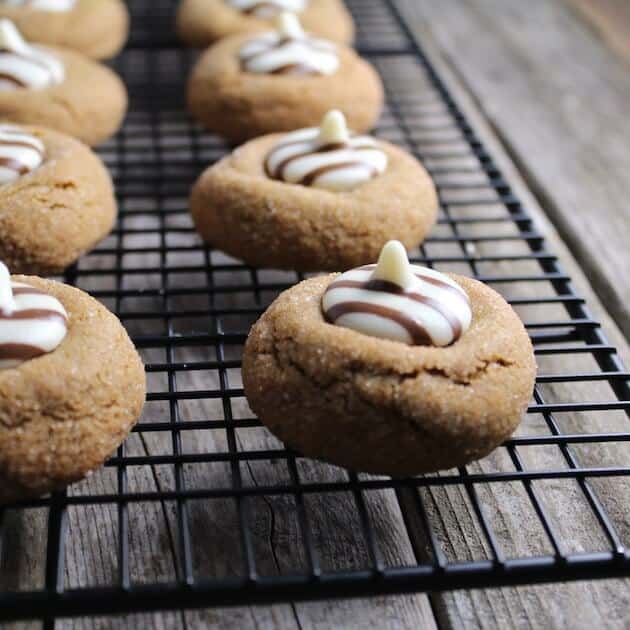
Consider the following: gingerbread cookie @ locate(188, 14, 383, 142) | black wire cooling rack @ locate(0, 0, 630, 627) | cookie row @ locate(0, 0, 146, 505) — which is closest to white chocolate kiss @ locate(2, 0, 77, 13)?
cookie row @ locate(0, 0, 146, 505)

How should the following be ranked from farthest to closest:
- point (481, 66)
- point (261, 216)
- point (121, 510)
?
point (481, 66) → point (261, 216) → point (121, 510)

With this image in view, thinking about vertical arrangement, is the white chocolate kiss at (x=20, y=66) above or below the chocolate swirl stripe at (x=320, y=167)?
below

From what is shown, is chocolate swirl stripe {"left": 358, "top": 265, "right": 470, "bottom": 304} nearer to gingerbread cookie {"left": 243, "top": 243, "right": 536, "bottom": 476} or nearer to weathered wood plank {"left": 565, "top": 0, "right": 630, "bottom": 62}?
gingerbread cookie {"left": 243, "top": 243, "right": 536, "bottom": 476}

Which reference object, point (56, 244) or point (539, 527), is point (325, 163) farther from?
point (539, 527)

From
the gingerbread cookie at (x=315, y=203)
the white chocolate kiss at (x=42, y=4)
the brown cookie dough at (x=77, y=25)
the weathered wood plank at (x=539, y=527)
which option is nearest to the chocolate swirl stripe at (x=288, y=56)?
the gingerbread cookie at (x=315, y=203)

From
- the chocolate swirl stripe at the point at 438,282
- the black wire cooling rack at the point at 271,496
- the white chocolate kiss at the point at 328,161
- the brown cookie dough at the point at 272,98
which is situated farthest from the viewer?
the brown cookie dough at the point at 272,98

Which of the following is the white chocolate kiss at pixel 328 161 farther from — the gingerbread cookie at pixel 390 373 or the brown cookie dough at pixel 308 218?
the gingerbread cookie at pixel 390 373

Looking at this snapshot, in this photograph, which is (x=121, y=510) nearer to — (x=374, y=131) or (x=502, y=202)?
(x=502, y=202)

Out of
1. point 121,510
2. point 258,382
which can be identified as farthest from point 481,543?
point 121,510
